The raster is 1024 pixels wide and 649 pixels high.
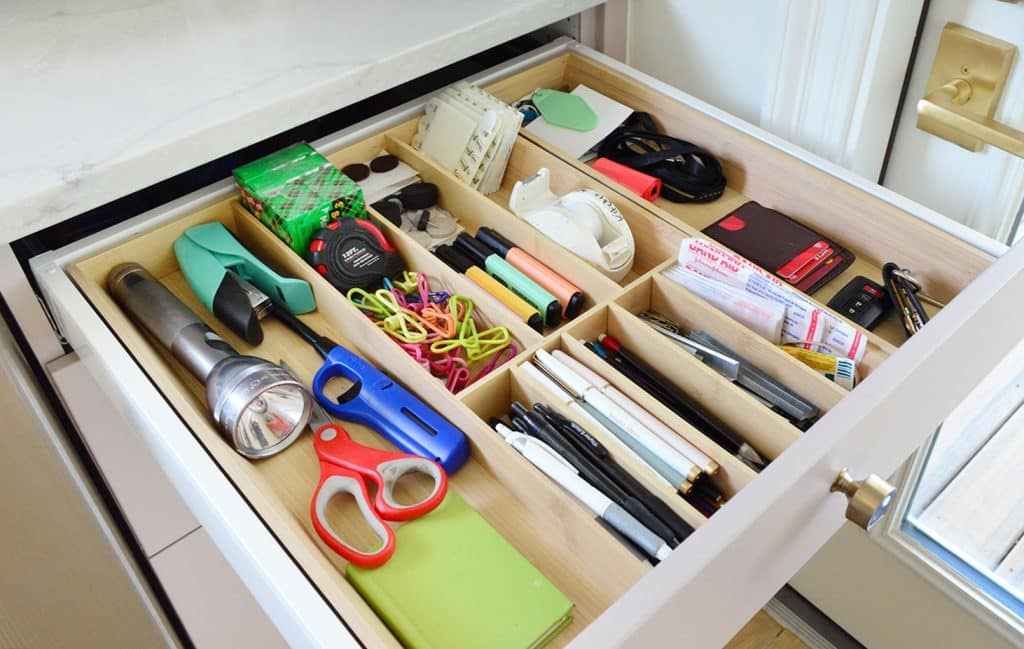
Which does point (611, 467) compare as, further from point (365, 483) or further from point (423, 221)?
point (423, 221)

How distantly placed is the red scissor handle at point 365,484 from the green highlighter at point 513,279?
20cm

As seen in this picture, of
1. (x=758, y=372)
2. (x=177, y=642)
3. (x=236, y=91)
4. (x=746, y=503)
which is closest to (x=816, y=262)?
(x=758, y=372)

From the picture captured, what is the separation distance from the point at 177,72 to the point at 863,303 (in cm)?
70

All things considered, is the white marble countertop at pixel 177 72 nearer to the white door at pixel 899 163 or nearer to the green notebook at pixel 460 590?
the white door at pixel 899 163

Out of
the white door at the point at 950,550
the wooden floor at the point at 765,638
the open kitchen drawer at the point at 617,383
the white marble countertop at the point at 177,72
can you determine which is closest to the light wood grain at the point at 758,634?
the wooden floor at the point at 765,638

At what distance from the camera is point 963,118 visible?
87 cm

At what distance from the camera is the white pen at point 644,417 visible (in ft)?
2.23

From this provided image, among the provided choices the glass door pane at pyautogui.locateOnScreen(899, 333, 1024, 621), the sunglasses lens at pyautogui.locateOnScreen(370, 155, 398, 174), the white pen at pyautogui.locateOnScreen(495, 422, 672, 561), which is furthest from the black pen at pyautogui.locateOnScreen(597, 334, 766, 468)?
the glass door pane at pyautogui.locateOnScreen(899, 333, 1024, 621)

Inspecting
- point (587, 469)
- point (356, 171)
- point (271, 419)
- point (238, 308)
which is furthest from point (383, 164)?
point (587, 469)

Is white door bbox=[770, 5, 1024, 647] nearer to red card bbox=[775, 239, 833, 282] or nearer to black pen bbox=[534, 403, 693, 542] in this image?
red card bbox=[775, 239, 833, 282]

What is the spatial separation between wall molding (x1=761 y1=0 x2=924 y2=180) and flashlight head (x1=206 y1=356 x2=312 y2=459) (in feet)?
2.01

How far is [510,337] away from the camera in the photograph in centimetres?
81

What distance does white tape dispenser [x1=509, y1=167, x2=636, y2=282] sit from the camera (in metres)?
0.85

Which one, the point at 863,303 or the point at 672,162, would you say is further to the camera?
the point at 672,162
